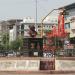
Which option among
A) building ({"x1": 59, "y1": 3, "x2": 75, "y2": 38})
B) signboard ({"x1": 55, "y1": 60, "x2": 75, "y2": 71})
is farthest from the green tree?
signboard ({"x1": 55, "y1": 60, "x2": 75, "y2": 71})

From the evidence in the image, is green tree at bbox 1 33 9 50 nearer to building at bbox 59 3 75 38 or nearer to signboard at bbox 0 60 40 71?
building at bbox 59 3 75 38

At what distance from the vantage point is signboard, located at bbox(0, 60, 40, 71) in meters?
33.6

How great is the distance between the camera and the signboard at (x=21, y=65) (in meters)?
33.6

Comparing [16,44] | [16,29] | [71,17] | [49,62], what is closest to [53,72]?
[49,62]

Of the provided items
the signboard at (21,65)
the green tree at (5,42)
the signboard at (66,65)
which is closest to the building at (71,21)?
the green tree at (5,42)

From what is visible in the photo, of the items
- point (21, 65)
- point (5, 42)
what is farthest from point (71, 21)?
point (21, 65)

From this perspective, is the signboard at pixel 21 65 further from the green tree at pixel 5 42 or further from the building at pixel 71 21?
the green tree at pixel 5 42

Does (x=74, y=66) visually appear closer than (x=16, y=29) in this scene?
Yes

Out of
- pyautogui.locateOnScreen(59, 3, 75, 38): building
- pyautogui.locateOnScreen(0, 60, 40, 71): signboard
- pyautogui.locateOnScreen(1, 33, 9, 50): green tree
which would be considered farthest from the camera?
pyautogui.locateOnScreen(1, 33, 9, 50): green tree

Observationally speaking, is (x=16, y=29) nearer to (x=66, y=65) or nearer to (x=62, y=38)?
(x=62, y=38)

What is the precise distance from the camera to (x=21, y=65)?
33.8m

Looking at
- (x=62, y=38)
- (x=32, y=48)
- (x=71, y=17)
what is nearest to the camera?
(x=32, y=48)

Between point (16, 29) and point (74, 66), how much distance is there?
481 feet

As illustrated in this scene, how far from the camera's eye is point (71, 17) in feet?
354
